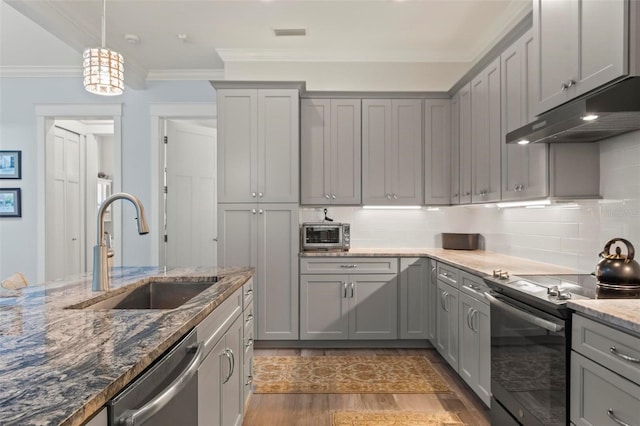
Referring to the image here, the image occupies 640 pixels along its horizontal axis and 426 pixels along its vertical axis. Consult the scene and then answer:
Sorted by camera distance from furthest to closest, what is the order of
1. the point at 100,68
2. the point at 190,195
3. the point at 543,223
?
the point at 190,195 → the point at 543,223 → the point at 100,68

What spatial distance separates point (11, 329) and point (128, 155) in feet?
11.9

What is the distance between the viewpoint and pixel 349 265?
3676mm

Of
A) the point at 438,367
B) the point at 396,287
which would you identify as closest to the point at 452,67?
the point at 396,287

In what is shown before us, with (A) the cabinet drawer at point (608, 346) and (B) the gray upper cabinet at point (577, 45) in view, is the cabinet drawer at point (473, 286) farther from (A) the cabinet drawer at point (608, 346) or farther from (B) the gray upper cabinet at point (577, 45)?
(B) the gray upper cabinet at point (577, 45)

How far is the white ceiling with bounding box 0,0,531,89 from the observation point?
3102 millimetres

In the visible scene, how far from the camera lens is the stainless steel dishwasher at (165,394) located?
816 millimetres

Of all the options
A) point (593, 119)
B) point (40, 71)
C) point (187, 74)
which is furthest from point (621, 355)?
point (40, 71)

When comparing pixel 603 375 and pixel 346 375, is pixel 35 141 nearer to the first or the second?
pixel 346 375

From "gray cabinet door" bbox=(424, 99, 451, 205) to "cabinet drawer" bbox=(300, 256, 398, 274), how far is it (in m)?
0.80

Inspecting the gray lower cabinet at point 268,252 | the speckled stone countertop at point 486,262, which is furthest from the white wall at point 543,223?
the gray lower cabinet at point 268,252

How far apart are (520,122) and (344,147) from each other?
1.77 meters

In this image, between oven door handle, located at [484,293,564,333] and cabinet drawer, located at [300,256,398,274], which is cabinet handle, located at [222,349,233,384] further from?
cabinet drawer, located at [300,256,398,274]

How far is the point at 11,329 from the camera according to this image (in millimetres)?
1135

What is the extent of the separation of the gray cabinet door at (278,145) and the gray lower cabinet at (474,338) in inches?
70.1
